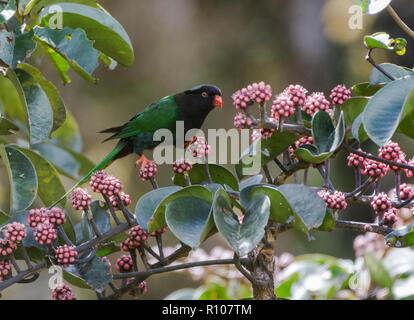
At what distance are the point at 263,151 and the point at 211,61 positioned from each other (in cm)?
491

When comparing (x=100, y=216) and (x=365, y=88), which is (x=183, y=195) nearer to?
(x=100, y=216)

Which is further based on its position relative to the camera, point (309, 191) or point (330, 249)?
point (330, 249)

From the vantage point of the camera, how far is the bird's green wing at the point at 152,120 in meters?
2.65

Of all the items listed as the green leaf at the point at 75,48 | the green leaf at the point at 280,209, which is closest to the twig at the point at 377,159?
the green leaf at the point at 280,209

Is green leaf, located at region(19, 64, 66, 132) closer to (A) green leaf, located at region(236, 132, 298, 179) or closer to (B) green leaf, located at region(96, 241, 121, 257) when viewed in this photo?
(B) green leaf, located at region(96, 241, 121, 257)

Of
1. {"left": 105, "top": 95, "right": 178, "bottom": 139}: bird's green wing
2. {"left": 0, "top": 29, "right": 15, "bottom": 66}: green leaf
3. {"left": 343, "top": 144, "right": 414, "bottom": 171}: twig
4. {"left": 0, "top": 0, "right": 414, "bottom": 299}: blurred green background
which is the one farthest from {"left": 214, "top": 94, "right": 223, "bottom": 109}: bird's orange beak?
{"left": 0, "top": 0, "right": 414, "bottom": 299}: blurred green background

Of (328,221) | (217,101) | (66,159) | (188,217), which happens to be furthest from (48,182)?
(217,101)

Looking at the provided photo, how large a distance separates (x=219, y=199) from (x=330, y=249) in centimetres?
403

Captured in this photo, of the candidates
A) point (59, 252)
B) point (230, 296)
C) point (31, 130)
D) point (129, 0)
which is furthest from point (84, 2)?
point (129, 0)

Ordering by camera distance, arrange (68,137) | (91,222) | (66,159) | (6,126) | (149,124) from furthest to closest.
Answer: (149,124), (68,137), (66,159), (6,126), (91,222)

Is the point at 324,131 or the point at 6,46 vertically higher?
the point at 6,46

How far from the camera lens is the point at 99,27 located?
5.47ft

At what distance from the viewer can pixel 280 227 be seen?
4.43 ft
